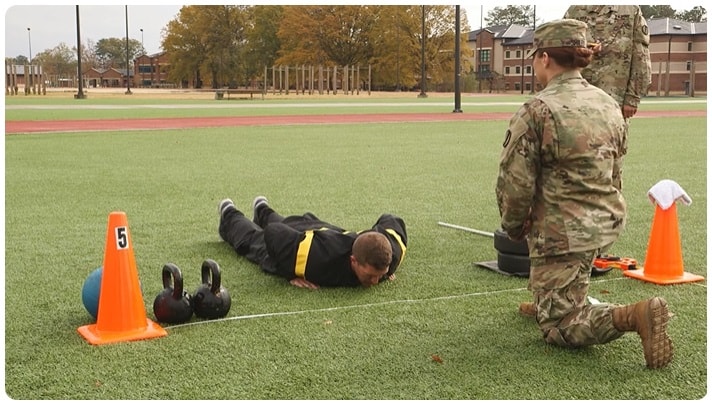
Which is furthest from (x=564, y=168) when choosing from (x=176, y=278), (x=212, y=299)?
→ (x=176, y=278)

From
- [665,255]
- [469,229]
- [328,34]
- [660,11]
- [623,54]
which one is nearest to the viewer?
[665,255]

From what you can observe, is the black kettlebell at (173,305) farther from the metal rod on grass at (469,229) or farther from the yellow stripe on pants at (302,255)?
the metal rod on grass at (469,229)

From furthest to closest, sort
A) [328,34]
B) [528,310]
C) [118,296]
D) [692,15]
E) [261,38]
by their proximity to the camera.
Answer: [692,15]
[261,38]
[328,34]
[528,310]
[118,296]

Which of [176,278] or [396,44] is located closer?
[176,278]

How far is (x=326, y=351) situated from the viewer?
171 inches

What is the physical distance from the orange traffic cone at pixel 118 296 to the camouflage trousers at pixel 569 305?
212 cm

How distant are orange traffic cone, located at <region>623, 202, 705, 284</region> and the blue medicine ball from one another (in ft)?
12.0

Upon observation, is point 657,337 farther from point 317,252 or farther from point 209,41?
point 209,41

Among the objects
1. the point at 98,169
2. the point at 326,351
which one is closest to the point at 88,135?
the point at 98,169

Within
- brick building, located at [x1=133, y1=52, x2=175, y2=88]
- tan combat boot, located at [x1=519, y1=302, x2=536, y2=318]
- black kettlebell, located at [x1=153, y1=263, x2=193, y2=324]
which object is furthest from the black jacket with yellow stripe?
brick building, located at [x1=133, y1=52, x2=175, y2=88]

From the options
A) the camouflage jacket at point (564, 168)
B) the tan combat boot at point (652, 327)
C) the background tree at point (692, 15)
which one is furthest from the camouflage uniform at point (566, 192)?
the background tree at point (692, 15)

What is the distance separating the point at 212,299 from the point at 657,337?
2464 millimetres

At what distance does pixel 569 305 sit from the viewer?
433 cm

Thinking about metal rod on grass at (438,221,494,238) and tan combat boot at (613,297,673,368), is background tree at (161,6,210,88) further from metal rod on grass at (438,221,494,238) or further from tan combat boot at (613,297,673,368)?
tan combat boot at (613,297,673,368)
